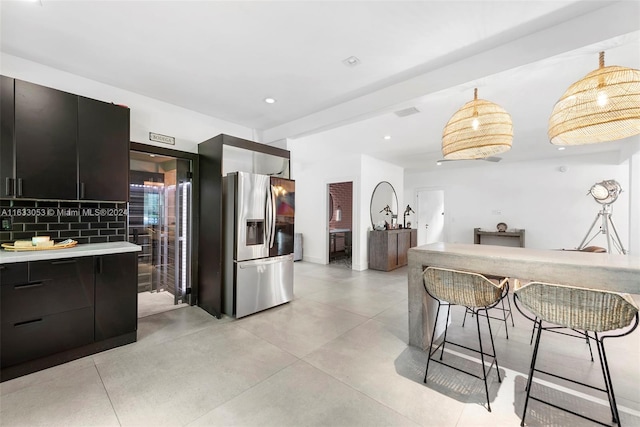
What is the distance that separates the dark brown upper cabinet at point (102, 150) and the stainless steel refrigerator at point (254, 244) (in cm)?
110

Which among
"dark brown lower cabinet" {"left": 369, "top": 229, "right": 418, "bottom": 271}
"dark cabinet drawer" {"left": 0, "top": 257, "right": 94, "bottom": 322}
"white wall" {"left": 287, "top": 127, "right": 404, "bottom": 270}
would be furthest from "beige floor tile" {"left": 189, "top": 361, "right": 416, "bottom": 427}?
"dark brown lower cabinet" {"left": 369, "top": 229, "right": 418, "bottom": 271}

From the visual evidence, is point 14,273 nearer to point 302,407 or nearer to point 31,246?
point 31,246

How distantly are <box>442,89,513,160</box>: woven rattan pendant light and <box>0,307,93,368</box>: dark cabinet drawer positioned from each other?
3574mm

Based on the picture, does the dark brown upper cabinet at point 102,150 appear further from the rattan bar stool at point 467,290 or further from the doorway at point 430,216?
the doorway at point 430,216

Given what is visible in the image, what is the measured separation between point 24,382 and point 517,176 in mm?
9060

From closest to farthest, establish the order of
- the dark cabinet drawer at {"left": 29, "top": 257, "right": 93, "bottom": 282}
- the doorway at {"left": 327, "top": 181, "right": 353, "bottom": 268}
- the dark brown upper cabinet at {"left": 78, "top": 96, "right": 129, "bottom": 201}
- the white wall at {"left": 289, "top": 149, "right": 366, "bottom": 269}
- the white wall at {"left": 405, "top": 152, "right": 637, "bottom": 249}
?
the dark cabinet drawer at {"left": 29, "top": 257, "right": 93, "bottom": 282}, the dark brown upper cabinet at {"left": 78, "top": 96, "right": 129, "bottom": 201}, the white wall at {"left": 405, "top": 152, "right": 637, "bottom": 249}, the white wall at {"left": 289, "top": 149, "right": 366, "bottom": 269}, the doorway at {"left": 327, "top": 181, "right": 353, "bottom": 268}

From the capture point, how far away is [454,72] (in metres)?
2.46

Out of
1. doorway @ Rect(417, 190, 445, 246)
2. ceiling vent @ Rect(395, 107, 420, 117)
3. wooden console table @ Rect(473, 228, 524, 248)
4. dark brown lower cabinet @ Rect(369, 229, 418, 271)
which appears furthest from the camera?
doorway @ Rect(417, 190, 445, 246)

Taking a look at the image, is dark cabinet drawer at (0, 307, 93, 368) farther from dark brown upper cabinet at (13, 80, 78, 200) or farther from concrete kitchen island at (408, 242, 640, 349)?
concrete kitchen island at (408, 242, 640, 349)

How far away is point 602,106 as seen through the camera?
1580mm

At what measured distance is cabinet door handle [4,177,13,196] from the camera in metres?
2.16

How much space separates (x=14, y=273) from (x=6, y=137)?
44.1 inches

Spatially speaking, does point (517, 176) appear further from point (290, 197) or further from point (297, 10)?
point (297, 10)

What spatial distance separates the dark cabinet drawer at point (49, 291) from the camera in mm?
2029
